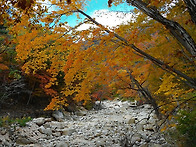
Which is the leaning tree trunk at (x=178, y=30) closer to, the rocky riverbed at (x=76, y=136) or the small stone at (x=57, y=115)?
the rocky riverbed at (x=76, y=136)

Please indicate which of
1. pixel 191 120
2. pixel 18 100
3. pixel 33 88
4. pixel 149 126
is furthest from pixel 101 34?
pixel 18 100

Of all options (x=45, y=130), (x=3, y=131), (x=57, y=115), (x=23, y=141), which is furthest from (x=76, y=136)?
(x=57, y=115)

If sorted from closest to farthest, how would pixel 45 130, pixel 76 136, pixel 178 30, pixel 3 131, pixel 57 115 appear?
pixel 178 30 → pixel 3 131 → pixel 76 136 → pixel 45 130 → pixel 57 115

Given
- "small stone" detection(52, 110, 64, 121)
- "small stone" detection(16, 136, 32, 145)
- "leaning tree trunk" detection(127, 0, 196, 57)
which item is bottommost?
"small stone" detection(16, 136, 32, 145)

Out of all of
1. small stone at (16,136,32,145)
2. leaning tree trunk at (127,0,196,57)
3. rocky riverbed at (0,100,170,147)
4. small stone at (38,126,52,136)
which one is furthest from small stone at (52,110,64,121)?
leaning tree trunk at (127,0,196,57)

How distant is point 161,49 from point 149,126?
4.83 m

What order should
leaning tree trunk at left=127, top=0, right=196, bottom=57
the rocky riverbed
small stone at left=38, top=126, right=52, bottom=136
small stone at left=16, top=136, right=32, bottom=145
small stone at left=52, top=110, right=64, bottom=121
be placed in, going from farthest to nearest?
small stone at left=52, top=110, right=64, bottom=121 < small stone at left=38, top=126, right=52, bottom=136 < small stone at left=16, top=136, right=32, bottom=145 < the rocky riverbed < leaning tree trunk at left=127, top=0, right=196, bottom=57

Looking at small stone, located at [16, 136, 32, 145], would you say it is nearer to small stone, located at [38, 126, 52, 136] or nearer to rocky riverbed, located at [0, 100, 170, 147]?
rocky riverbed, located at [0, 100, 170, 147]

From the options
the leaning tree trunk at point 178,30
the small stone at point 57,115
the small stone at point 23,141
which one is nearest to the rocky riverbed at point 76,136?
the small stone at point 23,141

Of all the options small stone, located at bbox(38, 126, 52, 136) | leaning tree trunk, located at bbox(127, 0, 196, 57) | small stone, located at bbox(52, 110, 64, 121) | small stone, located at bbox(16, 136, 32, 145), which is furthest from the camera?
small stone, located at bbox(52, 110, 64, 121)

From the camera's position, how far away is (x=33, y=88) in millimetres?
10523

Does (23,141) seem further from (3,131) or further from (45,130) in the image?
(45,130)

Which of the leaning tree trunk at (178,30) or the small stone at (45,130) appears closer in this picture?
the leaning tree trunk at (178,30)

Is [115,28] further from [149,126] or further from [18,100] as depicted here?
[18,100]
